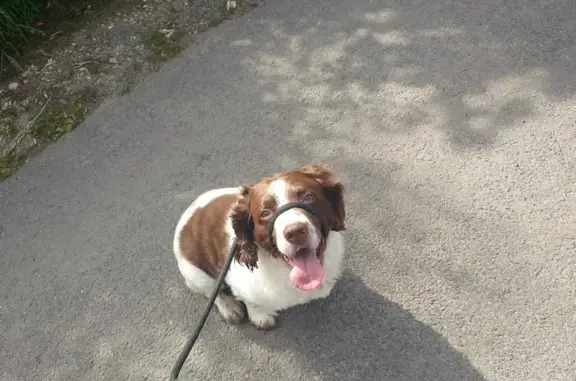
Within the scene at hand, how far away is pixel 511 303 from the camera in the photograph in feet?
10.8

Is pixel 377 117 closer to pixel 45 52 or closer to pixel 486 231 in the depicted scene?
pixel 486 231

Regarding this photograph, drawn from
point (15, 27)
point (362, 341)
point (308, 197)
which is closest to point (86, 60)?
point (15, 27)

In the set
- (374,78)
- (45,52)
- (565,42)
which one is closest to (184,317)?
(374,78)

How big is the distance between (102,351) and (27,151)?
202cm

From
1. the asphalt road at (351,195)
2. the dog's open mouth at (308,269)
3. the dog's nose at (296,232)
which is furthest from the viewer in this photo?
the asphalt road at (351,195)

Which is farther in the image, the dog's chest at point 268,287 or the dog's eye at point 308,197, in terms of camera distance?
the dog's chest at point 268,287

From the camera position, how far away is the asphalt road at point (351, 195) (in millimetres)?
3320

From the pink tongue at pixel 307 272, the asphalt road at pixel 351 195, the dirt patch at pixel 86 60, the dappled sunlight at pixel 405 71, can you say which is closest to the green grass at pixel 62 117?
the dirt patch at pixel 86 60

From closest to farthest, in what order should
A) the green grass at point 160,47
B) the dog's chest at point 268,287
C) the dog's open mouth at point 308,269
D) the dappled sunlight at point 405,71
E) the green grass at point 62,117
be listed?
the dog's open mouth at point 308,269 → the dog's chest at point 268,287 → the dappled sunlight at point 405,71 → the green grass at point 62,117 → the green grass at point 160,47

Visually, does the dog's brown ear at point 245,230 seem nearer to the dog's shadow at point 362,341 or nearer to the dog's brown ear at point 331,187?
the dog's brown ear at point 331,187

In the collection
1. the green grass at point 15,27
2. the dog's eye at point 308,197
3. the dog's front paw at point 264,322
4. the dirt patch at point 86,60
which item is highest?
the dog's eye at point 308,197

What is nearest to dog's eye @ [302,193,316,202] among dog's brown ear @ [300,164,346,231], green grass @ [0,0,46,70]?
dog's brown ear @ [300,164,346,231]

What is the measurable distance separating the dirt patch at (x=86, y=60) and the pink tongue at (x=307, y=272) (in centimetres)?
288

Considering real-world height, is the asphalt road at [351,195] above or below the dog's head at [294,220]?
below
